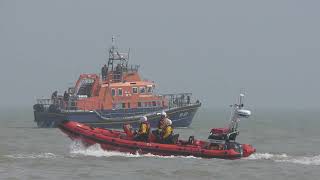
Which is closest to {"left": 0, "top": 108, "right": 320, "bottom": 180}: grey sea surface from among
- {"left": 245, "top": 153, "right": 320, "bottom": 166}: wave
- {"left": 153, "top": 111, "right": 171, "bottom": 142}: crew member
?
{"left": 245, "top": 153, "right": 320, "bottom": 166}: wave

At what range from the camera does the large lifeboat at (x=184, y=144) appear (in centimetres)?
3128

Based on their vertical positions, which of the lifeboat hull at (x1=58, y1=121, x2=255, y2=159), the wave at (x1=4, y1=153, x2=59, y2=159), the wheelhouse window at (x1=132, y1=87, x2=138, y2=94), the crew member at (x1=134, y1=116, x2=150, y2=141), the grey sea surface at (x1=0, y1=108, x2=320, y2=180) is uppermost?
the wheelhouse window at (x1=132, y1=87, x2=138, y2=94)

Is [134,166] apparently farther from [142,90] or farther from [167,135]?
[142,90]

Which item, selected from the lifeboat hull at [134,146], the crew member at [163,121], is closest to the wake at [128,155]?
the lifeboat hull at [134,146]

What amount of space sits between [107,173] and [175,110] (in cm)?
2995

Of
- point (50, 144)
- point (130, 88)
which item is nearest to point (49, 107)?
point (130, 88)

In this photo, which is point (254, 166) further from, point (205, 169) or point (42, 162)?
point (42, 162)

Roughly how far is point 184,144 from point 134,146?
2154 mm

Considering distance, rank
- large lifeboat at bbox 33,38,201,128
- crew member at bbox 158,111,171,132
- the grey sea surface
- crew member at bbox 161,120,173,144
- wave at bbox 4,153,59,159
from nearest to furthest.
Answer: the grey sea surface, crew member at bbox 158,111,171,132, crew member at bbox 161,120,173,144, wave at bbox 4,153,59,159, large lifeboat at bbox 33,38,201,128

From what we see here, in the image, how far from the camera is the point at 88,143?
32.7m

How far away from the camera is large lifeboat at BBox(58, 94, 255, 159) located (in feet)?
103

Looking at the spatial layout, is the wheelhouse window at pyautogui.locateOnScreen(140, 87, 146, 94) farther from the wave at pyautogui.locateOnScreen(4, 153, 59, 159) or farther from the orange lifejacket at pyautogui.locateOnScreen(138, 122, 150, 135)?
the orange lifejacket at pyautogui.locateOnScreen(138, 122, 150, 135)

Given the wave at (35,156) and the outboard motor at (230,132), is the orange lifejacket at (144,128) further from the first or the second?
the wave at (35,156)

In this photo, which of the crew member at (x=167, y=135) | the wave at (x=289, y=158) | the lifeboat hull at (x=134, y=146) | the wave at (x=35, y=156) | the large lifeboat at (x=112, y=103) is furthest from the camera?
the large lifeboat at (x=112, y=103)
